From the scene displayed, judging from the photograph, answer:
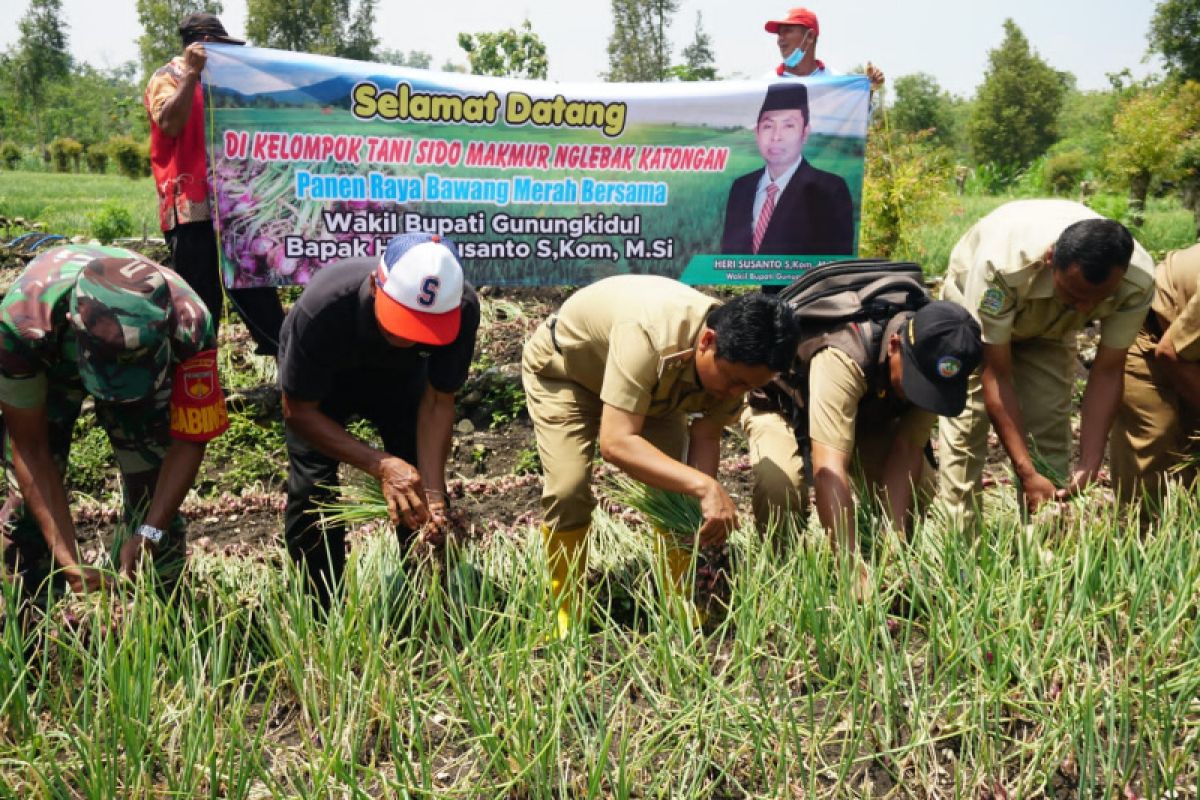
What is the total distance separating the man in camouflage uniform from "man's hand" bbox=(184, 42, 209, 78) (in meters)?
2.59

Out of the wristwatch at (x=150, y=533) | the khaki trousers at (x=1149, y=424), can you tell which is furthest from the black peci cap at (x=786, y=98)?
the wristwatch at (x=150, y=533)

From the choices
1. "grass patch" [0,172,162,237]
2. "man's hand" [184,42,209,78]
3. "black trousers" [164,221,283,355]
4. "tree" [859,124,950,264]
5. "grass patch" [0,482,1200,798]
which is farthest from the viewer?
"grass patch" [0,172,162,237]

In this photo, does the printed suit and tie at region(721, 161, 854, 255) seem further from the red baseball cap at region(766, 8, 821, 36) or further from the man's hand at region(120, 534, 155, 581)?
the man's hand at region(120, 534, 155, 581)

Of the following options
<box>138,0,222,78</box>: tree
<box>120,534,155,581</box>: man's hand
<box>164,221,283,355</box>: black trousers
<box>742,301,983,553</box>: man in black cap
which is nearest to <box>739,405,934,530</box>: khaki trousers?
<box>742,301,983,553</box>: man in black cap

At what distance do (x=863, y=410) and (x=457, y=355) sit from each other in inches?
55.7

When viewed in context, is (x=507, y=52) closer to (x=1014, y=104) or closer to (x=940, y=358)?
(x=940, y=358)

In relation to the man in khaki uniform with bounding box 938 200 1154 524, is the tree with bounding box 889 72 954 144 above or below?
above

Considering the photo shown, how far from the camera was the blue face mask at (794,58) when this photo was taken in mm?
6121

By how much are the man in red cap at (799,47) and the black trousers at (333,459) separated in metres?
3.91

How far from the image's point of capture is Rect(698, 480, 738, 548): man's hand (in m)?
2.78

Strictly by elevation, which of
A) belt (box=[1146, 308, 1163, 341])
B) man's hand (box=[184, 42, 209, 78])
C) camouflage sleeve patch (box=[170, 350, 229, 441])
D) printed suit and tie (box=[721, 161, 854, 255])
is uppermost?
man's hand (box=[184, 42, 209, 78])

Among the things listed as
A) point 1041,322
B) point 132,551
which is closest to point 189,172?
point 132,551

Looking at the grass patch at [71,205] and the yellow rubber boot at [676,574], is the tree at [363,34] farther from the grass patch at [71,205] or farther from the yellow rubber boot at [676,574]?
the yellow rubber boot at [676,574]

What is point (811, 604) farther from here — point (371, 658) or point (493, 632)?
point (371, 658)
